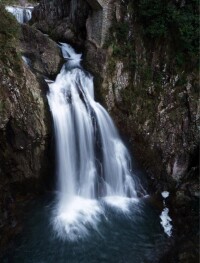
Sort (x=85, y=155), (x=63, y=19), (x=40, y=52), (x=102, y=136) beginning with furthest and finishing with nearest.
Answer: (x=63, y=19), (x=40, y=52), (x=102, y=136), (x=85, y=155)

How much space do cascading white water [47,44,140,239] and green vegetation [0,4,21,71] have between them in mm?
1503

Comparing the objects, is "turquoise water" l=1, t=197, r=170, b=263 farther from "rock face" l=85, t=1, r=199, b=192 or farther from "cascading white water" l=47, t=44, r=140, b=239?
"rock face" l=85, t=1, r=199, b=192

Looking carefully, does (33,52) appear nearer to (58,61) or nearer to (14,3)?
(58,61)

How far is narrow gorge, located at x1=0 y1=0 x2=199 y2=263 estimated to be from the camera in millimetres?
8016

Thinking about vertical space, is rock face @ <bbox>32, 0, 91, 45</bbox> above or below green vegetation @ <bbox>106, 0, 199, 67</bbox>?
above

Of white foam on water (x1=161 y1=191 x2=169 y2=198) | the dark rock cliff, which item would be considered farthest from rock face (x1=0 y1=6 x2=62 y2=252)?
white foam on water (x1=161 y1=191 x2=169 y2=198)

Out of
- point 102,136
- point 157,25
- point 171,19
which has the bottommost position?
point 102,136

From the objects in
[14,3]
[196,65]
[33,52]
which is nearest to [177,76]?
[196,65]

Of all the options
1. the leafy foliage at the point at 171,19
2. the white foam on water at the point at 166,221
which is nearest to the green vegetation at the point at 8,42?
the leafy foliage at the point at 171,19

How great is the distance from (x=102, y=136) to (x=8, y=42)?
383 centimetres

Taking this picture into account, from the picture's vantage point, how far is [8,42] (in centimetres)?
843

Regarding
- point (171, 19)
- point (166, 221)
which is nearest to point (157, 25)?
point (171, 19)

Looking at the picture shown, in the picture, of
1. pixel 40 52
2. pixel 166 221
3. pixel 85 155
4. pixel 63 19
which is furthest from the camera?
pixel 63 19

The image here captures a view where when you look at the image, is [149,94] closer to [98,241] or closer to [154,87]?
[154,87]
